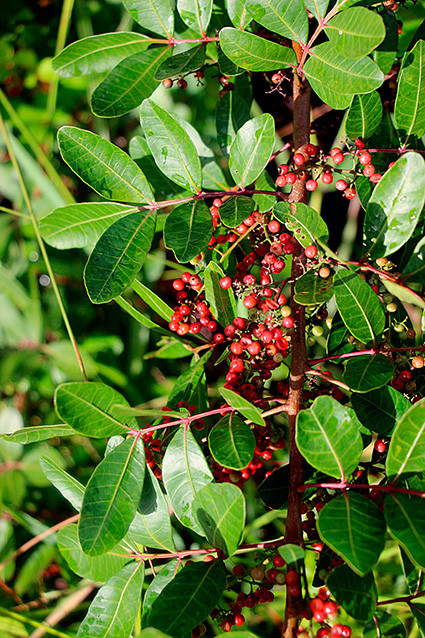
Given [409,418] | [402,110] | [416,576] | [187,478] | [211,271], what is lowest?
[416,576]

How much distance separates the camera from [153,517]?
929mm

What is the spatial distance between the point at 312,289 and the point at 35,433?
558mm

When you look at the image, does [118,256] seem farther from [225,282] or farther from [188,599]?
[188,599]

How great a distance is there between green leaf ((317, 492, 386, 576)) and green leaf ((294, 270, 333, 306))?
307 millimetres

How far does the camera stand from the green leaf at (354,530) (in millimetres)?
681

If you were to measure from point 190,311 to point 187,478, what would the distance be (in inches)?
14.4

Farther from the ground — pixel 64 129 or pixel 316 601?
pixel 64 129

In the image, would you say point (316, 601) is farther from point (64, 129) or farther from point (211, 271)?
point (64, 129)

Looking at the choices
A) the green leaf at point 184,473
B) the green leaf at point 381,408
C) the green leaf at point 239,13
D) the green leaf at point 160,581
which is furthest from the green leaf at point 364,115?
the green leaf at point 160,581

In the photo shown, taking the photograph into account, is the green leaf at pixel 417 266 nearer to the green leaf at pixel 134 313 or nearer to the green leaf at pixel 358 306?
the green leaf at pixel 358 306

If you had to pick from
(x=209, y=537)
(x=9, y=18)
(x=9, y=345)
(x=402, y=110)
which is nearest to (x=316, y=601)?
(x=209, y=537)

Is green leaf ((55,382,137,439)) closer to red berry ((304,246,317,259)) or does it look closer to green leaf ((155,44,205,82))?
red berry ((304,246,317,259))

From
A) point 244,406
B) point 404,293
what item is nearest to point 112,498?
point 244,406

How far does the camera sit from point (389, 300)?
0.98 m
